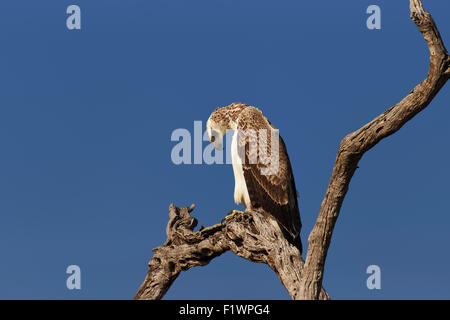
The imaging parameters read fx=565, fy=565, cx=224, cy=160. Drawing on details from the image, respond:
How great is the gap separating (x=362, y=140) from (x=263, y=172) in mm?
2922

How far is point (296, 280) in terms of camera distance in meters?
6.08

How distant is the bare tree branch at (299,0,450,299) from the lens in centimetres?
474

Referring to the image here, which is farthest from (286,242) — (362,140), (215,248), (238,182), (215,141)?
(215,141)

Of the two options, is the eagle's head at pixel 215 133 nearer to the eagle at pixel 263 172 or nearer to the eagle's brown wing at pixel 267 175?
the eagle at pixel 263 172

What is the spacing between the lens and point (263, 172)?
7961 mm

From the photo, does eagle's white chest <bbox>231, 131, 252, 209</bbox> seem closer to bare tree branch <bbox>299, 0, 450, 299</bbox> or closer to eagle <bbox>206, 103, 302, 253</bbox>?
eagle <bbox>206, 103, 302, 253</bbox>

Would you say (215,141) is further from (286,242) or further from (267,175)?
(286,242)

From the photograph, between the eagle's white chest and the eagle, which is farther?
the eagle's white chest

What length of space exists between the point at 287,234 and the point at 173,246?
1.60 m

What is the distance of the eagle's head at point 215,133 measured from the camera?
8.87 meters

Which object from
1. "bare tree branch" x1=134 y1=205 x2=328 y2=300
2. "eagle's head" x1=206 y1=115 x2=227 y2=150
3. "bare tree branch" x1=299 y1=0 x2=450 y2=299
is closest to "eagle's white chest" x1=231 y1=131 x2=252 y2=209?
"bare tree branch" x1=134 y1=205 x2=328 y2=300

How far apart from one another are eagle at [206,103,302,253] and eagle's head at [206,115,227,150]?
42 centimetres

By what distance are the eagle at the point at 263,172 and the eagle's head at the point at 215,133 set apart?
42 centimetres
